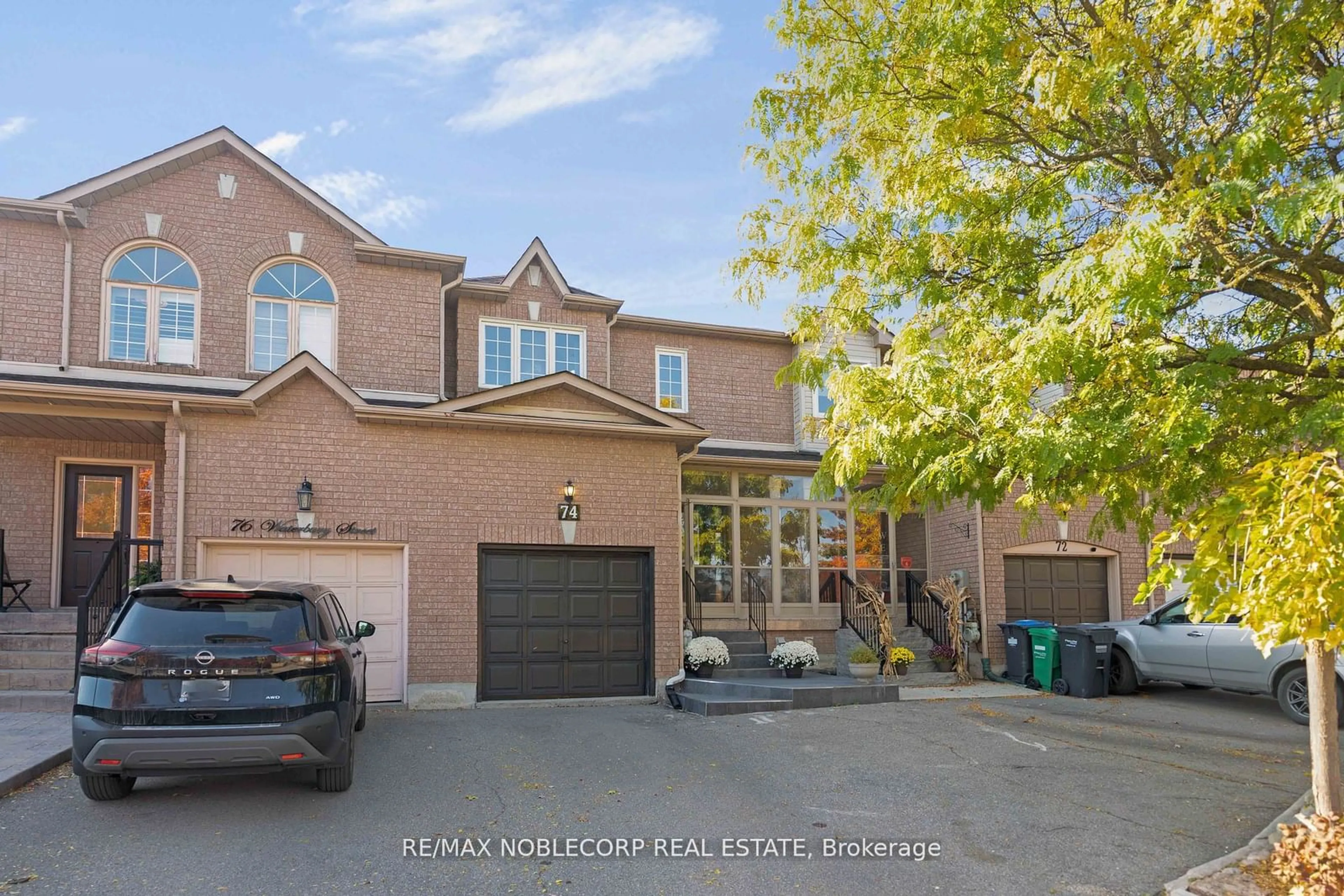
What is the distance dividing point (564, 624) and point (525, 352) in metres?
5.13

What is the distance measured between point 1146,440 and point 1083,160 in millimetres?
2252

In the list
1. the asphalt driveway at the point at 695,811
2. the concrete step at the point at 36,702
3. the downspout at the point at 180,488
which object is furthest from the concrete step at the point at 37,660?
the asphalt driveway at the point at 695,811

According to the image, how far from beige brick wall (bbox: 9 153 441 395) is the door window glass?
1635 mm

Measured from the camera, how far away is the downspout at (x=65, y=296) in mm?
12852

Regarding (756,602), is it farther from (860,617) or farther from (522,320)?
(522,320)

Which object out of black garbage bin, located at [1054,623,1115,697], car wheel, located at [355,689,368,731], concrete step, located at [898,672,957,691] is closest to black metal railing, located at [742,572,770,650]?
concrete step, located at [898,672,957,691]

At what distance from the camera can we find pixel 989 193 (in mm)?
7926

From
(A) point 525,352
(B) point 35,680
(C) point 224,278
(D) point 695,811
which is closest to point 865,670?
(A) point 525,352

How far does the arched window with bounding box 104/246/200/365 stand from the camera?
13.3 m

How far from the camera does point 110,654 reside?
20.5 ft

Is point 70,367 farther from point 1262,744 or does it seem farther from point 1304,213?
point 1262,744

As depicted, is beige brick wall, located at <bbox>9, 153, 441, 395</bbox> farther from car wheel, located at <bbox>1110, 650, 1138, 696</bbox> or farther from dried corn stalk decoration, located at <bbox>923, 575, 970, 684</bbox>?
car wheel, located at <bbox>1110, 650, 1138, 696</bbox>

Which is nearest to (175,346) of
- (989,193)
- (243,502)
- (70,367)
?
(70,367)

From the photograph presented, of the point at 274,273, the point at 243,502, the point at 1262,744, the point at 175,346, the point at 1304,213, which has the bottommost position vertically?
the point at 1262,744
